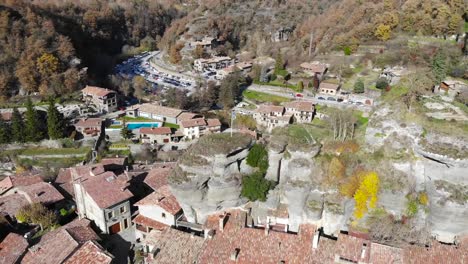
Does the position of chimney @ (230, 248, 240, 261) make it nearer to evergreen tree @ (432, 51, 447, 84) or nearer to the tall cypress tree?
evergreen tree @ (432, 51, 447, 84)

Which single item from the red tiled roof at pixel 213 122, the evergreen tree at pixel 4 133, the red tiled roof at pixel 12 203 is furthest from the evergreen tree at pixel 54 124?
the red tiled roof at pixel 213 122

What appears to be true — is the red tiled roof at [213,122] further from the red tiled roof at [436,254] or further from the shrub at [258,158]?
the red tiled roof at [436,254]

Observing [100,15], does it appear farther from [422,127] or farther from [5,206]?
[422,127]

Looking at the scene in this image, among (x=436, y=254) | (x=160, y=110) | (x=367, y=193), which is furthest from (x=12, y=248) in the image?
(x=160, y=110)

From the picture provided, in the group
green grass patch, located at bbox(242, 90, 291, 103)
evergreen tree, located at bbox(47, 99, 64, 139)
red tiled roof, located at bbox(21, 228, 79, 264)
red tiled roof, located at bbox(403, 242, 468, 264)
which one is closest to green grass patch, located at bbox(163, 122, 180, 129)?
green grass patch, located at bbox(242, 90, 291, 103)

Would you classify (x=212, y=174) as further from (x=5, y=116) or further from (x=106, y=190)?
(x=5, y=116)
